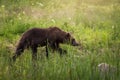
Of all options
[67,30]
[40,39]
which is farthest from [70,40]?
[67,30]

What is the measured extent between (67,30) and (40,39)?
2.77 m

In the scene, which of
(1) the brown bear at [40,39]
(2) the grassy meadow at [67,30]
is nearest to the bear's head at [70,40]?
(1) the brown bear at [40,39]

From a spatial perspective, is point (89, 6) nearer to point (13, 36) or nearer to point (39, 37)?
point (13, 36)

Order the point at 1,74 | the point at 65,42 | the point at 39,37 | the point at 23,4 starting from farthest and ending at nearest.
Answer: the point at 23,4 < the point at 65,42 < the point at 39,37 < the point at 1,74

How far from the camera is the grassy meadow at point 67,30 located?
6.39 meters

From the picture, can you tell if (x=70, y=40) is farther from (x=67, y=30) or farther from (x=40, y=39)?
(x=67, y=30)

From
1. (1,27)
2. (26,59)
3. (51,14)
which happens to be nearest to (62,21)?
(51,14)

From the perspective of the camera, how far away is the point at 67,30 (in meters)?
11.9

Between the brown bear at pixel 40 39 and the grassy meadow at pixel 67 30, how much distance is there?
0.77 feet

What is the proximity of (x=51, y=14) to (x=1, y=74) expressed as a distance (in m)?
7.09

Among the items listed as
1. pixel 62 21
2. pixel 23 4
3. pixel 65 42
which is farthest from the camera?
pixel 23 4

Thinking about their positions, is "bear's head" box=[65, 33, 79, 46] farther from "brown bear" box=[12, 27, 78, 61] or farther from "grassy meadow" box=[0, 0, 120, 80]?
"grassy meadow" box=[0, 0, 120, 80]

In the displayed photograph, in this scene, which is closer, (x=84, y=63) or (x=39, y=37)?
(x=84, y=63)

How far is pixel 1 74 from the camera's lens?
6383 millimetres
